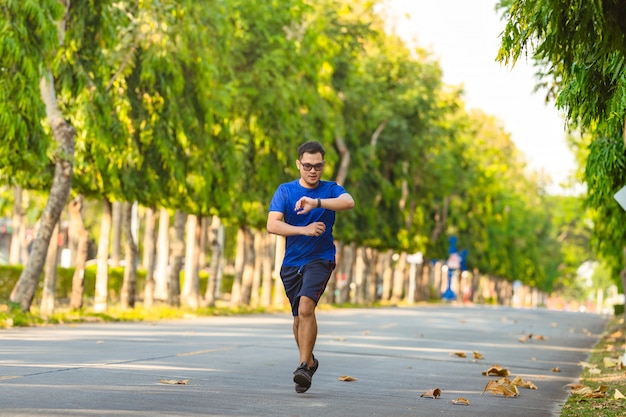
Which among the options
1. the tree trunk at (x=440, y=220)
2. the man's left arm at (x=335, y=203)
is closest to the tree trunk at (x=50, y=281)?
the man's left arm at (x=335, y=203)

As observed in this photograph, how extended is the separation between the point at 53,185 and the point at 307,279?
1534 cm

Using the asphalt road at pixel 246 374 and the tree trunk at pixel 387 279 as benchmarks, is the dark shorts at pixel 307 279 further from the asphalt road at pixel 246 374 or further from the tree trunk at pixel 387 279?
the tree trunk at pixel 387 279

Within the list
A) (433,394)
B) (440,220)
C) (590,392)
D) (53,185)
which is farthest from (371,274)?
(433,394)

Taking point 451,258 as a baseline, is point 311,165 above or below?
below

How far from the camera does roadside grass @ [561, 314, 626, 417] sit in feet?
37.5

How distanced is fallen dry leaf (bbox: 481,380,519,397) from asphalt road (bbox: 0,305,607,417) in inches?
5.5

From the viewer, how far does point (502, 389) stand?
12914mm

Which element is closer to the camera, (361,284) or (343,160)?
(343,160)

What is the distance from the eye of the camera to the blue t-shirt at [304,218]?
1130 centimetres

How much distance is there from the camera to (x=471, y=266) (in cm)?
10106

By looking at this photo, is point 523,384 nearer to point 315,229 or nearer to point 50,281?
point 315,229

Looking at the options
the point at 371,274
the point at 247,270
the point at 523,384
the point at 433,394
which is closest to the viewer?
the point at 433,394

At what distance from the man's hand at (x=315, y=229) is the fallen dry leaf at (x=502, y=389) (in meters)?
3.01

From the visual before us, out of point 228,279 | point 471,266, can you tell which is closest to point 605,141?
point 228,279
